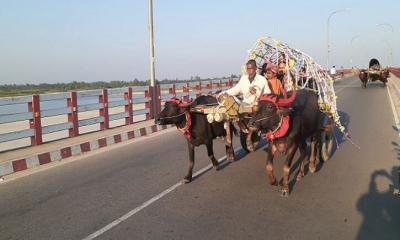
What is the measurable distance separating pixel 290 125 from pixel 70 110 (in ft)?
24.9

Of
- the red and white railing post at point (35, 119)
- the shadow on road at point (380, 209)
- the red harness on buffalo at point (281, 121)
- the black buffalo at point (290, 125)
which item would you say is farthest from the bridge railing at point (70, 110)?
the shadow on road at point (380, 209)

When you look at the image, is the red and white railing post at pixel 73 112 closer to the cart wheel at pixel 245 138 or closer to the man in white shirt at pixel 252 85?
the cart wheel at pixel 245 138

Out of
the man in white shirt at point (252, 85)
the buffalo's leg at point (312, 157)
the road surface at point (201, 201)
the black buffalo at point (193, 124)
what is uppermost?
the man in white shirt at point (252, 85)

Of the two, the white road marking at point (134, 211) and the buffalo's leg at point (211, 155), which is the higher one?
the buffalo's leg at point (211, 155)

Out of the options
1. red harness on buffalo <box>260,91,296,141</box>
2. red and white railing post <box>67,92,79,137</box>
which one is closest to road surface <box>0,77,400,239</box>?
red harness on buffalo <box>260,91,296,141</box>

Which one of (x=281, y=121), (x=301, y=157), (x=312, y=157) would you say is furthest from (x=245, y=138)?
(x=281, y=121)

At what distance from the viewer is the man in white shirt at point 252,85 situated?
24.8 ft

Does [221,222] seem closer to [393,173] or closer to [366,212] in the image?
[366,212]

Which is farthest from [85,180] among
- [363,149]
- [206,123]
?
[363,149]

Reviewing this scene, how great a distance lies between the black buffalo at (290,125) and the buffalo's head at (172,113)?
4.37ft

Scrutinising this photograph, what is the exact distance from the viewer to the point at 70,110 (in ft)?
40.0

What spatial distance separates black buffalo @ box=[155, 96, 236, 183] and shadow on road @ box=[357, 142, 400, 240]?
266cm

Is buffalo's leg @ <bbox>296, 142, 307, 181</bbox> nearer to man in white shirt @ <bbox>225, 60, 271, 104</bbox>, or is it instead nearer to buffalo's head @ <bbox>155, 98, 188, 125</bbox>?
man in white shirt @ <bbox>225, 60, 271, 104</bbox>

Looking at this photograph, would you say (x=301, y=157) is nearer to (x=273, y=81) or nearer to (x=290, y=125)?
(x=290, y=125)
